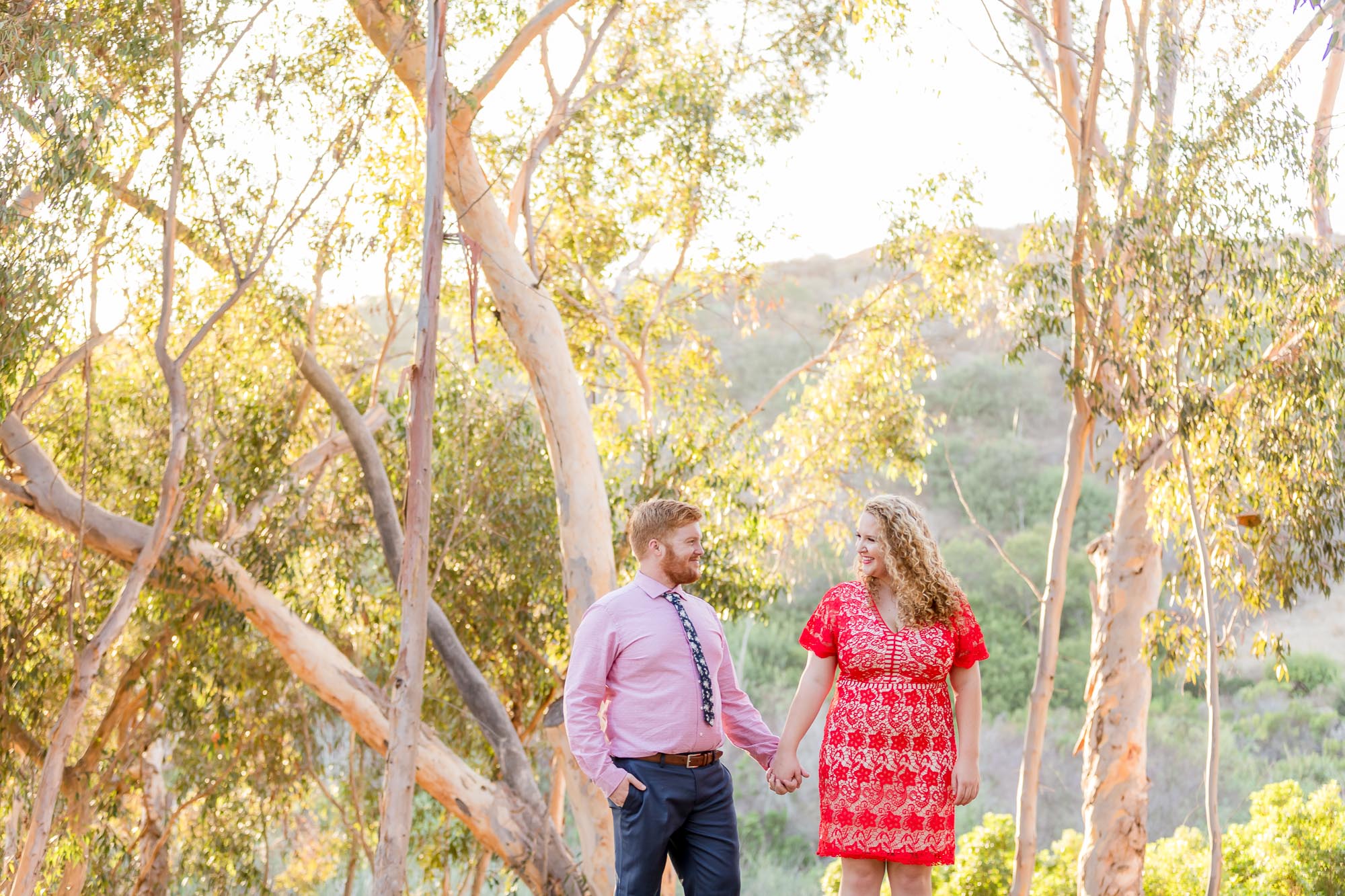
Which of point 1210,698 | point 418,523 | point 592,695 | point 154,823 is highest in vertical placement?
point 418,523

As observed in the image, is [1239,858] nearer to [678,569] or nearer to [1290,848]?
[1290,848]

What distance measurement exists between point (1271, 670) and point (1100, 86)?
13.5 meters

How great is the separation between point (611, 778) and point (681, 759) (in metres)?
0.18

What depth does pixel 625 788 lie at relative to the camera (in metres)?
2.83

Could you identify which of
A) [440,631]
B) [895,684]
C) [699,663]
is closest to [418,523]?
[699,663]

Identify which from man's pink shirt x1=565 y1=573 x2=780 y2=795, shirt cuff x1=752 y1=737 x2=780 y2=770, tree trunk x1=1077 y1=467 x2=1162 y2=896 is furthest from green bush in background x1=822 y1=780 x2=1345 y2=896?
man's pink shirt x1=565 y1=573 x2=780 y2=795

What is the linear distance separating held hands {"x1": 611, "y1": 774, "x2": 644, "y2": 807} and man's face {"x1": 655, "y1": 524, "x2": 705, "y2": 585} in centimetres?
47

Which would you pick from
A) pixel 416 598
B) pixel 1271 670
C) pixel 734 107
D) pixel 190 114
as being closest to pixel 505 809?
pixel 416 598

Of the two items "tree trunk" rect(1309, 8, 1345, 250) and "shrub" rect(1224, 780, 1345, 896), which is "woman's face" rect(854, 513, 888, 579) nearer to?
"tree trunk" rect(1309, 8, 1345, 250)

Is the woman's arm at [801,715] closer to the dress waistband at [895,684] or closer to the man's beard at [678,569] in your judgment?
the dress waistband at [895,684]

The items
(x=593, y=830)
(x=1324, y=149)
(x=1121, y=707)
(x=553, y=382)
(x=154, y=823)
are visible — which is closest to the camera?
(x=553, y=382)

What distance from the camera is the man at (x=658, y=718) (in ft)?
9.32

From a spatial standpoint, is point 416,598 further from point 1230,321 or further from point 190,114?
point 1230,321

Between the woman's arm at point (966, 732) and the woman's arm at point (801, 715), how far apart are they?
303 mm
